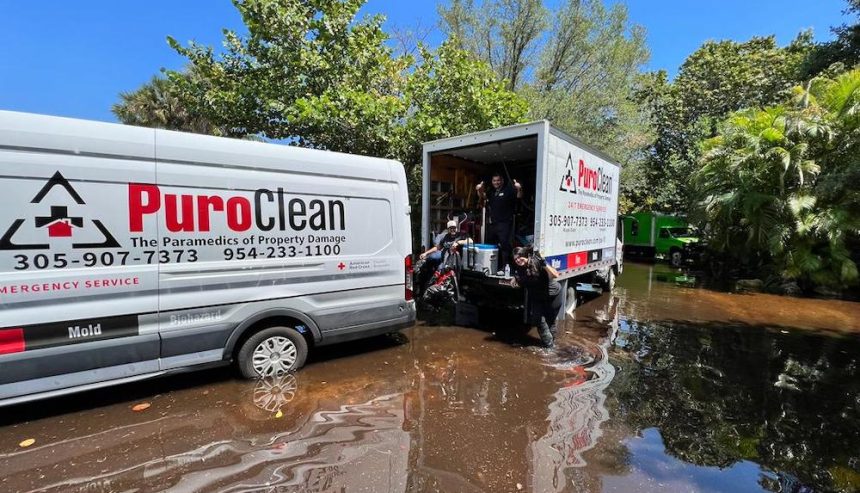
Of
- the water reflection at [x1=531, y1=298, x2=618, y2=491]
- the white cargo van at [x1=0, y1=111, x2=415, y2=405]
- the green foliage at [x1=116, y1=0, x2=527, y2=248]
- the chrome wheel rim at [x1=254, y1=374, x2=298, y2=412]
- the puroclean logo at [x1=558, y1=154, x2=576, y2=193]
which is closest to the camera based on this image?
the water reflection at [x1=531, y1=298, x2=618, y2=491]

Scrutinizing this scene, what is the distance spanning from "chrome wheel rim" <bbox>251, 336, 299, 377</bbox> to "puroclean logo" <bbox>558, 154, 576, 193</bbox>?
13.7 feet

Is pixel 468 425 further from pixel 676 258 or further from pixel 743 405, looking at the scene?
pixel 676 258

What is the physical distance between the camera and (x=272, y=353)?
4504 millimetres

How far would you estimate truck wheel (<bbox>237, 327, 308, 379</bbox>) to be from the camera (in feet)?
14.2

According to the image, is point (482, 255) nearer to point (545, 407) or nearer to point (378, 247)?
point (378, 247)

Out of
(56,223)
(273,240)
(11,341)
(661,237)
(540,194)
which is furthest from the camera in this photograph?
(661,237)

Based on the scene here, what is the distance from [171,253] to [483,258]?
4.12 m

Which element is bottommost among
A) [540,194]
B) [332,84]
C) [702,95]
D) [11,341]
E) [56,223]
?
[11,341]

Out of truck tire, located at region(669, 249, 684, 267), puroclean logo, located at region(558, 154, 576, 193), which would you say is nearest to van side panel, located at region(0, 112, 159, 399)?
puroclean logo, located at region(558, 154, 576, 193)

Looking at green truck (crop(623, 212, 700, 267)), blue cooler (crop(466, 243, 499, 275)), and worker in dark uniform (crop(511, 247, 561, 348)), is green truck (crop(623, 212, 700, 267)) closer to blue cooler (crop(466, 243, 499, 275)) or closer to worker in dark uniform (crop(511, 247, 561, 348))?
blue cooler (crop(466, 243, 499, 275))

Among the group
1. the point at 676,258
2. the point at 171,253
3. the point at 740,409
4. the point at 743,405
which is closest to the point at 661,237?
the point at 676,258

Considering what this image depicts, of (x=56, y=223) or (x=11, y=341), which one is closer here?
(x=11, y=341)

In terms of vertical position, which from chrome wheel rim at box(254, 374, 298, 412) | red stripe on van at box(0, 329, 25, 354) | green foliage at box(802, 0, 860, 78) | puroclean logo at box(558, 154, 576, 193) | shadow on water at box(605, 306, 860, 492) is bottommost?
shadow on water at box(605, 306, 860, 492)

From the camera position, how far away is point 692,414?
4.03 m
